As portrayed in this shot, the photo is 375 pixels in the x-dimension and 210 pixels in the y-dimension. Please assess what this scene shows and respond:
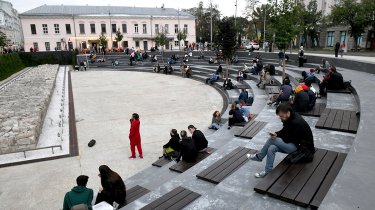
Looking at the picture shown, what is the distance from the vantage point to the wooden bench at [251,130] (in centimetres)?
835

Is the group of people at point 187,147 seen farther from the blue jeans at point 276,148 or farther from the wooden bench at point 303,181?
the wooden bench at point 303,181

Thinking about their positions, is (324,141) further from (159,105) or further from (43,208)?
(159,105)

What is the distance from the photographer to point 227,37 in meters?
21.5

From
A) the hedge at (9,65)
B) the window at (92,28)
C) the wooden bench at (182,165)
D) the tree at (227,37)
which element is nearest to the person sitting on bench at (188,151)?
the wooden bench at (182,165)

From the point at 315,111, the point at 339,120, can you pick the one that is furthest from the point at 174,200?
the point at 315,111

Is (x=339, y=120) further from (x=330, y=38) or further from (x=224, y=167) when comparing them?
(x=330, y=38)

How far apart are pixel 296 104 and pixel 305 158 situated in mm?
4224

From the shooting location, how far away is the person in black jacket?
16.8 ft

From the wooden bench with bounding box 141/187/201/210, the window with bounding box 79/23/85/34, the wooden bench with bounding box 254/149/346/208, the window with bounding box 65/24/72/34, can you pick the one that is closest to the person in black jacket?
the wooden bench with bounding box 254/149/346/208

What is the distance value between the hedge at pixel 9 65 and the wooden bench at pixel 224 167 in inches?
1193

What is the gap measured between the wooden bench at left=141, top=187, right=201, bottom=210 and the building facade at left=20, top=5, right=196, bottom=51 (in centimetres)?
5150

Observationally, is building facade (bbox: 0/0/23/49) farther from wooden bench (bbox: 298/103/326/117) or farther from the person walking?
wooden bench (bbox: 298/103/326/117)

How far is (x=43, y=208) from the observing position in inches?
267

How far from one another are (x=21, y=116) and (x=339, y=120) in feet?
41.6
